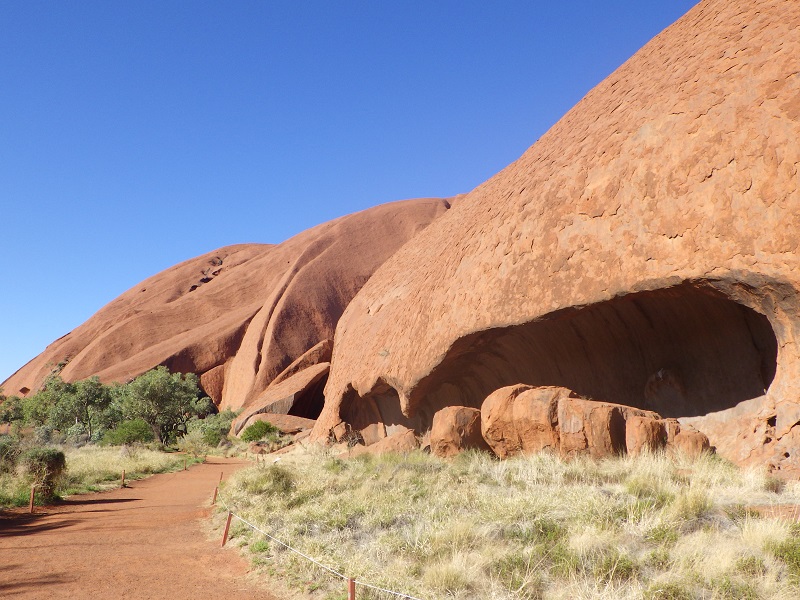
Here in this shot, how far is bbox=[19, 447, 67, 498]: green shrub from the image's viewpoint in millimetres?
12195

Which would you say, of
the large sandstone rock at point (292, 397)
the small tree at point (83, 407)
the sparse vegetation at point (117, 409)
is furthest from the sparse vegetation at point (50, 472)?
the small tree at point (83, 407)

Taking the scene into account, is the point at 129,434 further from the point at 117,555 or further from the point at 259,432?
the point at 117,555

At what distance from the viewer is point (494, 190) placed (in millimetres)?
17094

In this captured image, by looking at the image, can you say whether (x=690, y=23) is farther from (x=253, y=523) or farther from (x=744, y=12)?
(x=253, y=523)

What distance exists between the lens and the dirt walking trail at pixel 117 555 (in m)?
6.23

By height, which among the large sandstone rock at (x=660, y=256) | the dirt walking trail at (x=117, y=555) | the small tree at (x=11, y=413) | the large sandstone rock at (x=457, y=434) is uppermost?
the large sandstone rock at (x=660, y=256)

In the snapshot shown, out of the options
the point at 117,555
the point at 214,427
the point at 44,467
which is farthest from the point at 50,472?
the point at 214,427

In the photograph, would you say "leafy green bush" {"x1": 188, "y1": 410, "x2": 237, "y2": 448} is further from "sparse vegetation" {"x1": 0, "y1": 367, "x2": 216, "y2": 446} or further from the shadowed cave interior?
the shadowed cave interior

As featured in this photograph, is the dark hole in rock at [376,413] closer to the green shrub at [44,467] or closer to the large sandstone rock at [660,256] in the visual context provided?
the large sandstone rock at [660,256]

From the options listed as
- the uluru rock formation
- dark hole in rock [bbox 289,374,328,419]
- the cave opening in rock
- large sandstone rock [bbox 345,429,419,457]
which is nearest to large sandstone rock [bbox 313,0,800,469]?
the cave opening in rock

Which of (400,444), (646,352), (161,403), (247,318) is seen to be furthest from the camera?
(247,318)

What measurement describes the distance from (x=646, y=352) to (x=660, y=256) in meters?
2.90

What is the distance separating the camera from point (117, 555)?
7.75 metres

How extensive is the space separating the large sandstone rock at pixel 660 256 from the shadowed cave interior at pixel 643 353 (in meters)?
0.03
